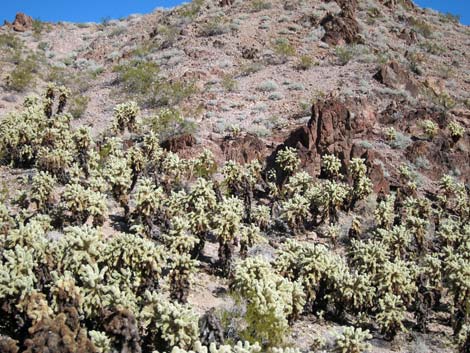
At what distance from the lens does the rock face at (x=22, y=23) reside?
54969 millimetres

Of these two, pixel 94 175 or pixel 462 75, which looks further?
pixel 462 75

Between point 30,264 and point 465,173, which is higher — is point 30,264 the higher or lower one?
the lower one

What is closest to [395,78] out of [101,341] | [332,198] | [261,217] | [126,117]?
[332,198]

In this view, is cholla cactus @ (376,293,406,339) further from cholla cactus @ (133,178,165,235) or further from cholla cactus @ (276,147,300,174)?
cholla cactus @ (276,147,300,174)

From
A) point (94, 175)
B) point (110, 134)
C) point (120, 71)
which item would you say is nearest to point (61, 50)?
point (120, 71)

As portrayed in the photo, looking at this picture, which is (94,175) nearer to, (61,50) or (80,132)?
(80,132)

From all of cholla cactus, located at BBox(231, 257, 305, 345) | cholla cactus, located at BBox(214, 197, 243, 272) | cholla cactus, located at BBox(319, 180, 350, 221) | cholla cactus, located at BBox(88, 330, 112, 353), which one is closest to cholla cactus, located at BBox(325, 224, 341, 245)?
cholla cactus, located at BBox(319, 180, 350, 221)

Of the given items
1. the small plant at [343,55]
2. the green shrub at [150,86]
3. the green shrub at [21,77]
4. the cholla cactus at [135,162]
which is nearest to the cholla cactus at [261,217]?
the cholla cactus at [135,162]

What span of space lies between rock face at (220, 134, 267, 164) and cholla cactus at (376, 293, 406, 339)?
42.0ft

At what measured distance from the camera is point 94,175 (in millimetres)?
21906

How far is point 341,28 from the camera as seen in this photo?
44.6 metres

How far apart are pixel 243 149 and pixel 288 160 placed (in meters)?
3.14

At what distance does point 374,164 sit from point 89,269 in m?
18.2

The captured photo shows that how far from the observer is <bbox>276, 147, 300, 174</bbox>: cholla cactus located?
993 inches
